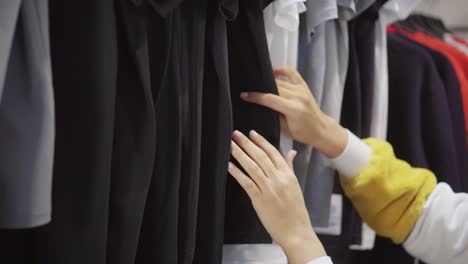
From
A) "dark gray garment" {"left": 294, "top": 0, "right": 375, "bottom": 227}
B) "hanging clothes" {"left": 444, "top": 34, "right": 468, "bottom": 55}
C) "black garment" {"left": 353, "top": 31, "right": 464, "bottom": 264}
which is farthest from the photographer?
"hanging clothes" {"left": 444, "top": 34, "right": 468, "bottom": 55}

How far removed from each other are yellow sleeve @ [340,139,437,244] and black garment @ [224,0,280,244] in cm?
26

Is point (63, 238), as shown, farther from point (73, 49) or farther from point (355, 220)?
point (355, 220)

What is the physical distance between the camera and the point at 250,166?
0.62 m

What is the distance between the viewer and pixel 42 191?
0.42 m

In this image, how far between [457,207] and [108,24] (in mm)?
763

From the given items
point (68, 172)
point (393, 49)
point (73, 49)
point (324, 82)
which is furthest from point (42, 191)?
point (393, 49)

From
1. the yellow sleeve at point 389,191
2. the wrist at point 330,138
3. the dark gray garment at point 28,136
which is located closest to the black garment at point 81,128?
the dark gray garment at point 28,136

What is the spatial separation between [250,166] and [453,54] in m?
0.84

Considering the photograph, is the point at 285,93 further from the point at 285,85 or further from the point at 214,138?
the point at 214,138

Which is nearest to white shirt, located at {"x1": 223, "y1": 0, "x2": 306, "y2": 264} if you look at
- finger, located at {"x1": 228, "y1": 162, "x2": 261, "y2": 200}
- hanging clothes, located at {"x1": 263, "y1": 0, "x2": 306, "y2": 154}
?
hanging clothes, located at {"x1": 263, "y1": 0, "x2": 306, "y2": 154}

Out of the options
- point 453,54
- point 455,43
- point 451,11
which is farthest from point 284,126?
point 451,11

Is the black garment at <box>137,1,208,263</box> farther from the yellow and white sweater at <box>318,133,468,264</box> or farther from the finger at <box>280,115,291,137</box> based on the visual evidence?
the yellow and white sweater at <box>318,133,468,264</box>

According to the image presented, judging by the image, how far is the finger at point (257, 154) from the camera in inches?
24.8

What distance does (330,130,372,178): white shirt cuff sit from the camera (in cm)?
80
